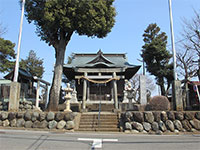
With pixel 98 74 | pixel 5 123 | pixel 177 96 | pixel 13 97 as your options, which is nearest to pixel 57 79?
pixel 13 97

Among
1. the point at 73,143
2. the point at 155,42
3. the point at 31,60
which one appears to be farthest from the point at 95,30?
the point at 31,60

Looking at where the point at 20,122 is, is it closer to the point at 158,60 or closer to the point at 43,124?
the point at 43,124

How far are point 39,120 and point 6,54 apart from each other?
17.0m

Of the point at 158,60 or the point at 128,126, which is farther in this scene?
the point at 158,60

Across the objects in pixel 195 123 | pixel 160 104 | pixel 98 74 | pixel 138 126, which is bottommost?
pixel 138 126

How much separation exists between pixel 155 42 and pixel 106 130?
17.7 metres

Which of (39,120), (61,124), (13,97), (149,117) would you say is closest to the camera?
(149,117)

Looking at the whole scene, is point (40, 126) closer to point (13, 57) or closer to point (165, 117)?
Result: point (165, 117)

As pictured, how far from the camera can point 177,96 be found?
32.5 feet

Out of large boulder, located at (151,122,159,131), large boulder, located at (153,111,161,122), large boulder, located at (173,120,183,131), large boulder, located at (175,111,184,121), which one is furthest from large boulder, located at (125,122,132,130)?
large boulder, located at (175,111,184,121)

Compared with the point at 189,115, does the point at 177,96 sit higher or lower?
higher

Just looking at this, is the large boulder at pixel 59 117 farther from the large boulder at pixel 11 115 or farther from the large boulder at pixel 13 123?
the large boulder at pixel 11 115

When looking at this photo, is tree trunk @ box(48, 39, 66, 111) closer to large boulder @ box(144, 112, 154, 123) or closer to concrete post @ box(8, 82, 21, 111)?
concrete post @ box(8, 82, 21, 111)

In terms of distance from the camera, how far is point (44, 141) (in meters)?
5.74
